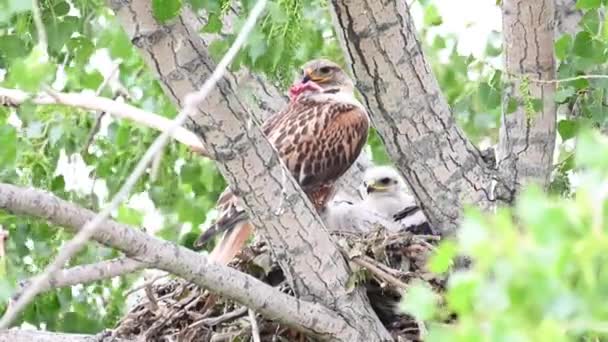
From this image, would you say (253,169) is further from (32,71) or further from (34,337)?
(32,71)

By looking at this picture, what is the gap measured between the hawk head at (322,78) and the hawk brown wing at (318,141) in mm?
210

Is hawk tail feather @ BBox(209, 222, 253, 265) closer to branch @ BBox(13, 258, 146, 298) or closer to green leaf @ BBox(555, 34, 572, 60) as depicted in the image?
green leaf @ BBox(555, 34, 572, 60)

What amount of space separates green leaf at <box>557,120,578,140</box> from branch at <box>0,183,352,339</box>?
2.48ft

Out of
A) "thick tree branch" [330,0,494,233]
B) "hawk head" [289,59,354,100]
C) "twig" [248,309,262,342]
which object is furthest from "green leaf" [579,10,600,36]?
"hawk head" [289,59,354,100]

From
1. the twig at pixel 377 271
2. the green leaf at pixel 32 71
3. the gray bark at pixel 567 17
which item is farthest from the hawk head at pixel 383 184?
the green leaf at pixel 32 71

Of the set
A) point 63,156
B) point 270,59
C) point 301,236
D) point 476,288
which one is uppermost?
point 476,288

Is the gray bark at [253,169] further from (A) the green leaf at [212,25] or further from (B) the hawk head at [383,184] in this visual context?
(B) the hawk head at [383,184]

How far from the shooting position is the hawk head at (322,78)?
4.60m

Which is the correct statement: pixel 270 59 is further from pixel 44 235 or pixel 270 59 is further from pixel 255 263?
pixel 44 235

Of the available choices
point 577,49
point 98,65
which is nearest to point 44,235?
point 98,65

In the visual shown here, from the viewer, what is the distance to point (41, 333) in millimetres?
2783

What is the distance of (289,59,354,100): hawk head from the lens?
4.60 meters

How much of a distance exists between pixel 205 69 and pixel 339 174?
1854mm

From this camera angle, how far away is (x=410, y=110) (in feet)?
9.32
